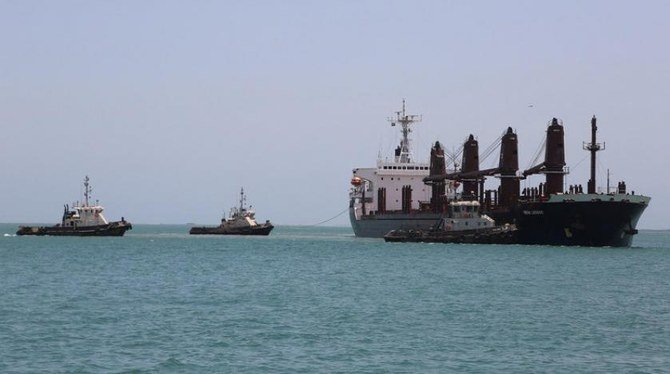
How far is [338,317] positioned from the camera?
4091 centimetres

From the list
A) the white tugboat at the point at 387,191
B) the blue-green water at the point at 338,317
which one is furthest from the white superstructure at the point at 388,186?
the blue-green water at the point at 338,317

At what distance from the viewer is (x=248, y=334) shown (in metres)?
36.0

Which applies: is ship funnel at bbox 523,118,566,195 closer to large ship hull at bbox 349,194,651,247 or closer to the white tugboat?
large ship hull at bbox 349,194,651,247

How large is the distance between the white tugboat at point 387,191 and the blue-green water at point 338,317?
5782 centimetres

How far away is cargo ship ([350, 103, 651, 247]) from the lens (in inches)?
3450

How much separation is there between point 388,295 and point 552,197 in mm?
43038

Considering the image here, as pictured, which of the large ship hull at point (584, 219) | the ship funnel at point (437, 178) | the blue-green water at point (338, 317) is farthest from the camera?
the ship funnel at point (437, 178)

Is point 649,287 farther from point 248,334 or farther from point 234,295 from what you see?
point 248,334

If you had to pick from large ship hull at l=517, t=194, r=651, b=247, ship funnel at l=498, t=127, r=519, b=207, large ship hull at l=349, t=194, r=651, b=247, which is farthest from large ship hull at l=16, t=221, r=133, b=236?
large ship hull at l=517, t=194, r=651, b=247

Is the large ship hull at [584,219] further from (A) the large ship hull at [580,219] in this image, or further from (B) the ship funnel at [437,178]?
(B) the ship funnel at [437,178]

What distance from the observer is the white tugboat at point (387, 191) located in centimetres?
13288

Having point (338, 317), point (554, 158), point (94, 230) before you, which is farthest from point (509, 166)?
point (338, 317)

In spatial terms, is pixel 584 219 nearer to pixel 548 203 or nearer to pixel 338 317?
pixel 548 203

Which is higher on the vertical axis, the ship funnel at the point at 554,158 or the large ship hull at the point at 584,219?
the ship funnel at the point at 554,158
